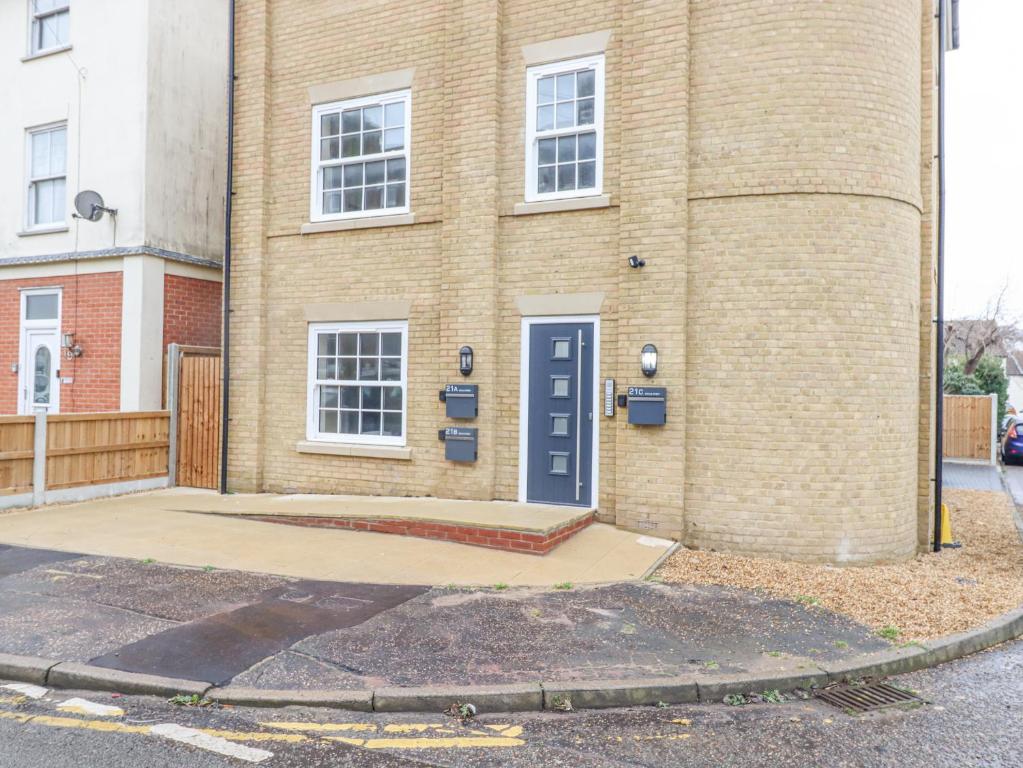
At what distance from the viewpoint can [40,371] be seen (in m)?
13.5

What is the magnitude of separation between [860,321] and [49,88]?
558 inches

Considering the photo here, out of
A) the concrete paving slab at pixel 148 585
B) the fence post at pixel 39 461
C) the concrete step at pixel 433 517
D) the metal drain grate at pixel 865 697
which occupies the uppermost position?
the fence post at pixel 39 461

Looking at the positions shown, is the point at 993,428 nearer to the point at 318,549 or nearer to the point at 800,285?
the point at 800,285

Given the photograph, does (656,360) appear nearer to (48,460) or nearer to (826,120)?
(826,120)

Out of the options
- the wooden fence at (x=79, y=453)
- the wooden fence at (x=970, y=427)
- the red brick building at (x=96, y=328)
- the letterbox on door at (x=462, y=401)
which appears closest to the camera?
the letterbox on door at (x=462, y=401)

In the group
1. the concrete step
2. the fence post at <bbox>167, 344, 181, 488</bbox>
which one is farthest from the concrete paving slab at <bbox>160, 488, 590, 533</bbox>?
the fence post at <bbox>167, 344, 181, 488</bbox>

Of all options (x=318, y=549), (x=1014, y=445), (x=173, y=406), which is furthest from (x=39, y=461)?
(x=1014, y=445)

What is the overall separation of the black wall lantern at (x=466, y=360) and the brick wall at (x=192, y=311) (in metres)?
5.96

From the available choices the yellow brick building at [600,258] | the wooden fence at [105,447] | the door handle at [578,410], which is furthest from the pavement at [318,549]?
the yellow brick building at [600,258]

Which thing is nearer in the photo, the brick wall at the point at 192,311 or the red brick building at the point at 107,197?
the red brick building at the point at 107,197

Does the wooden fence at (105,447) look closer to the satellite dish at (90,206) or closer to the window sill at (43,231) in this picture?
the satellite dish at (90,206)

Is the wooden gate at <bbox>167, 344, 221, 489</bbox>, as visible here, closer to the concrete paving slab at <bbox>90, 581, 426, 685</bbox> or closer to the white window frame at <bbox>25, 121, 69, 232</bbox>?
the white window frame at <bbox>25, 121, 69, 232</bbox>

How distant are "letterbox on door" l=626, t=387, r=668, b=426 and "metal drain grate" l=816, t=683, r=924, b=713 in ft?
12.9

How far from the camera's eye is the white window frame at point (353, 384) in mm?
10305
